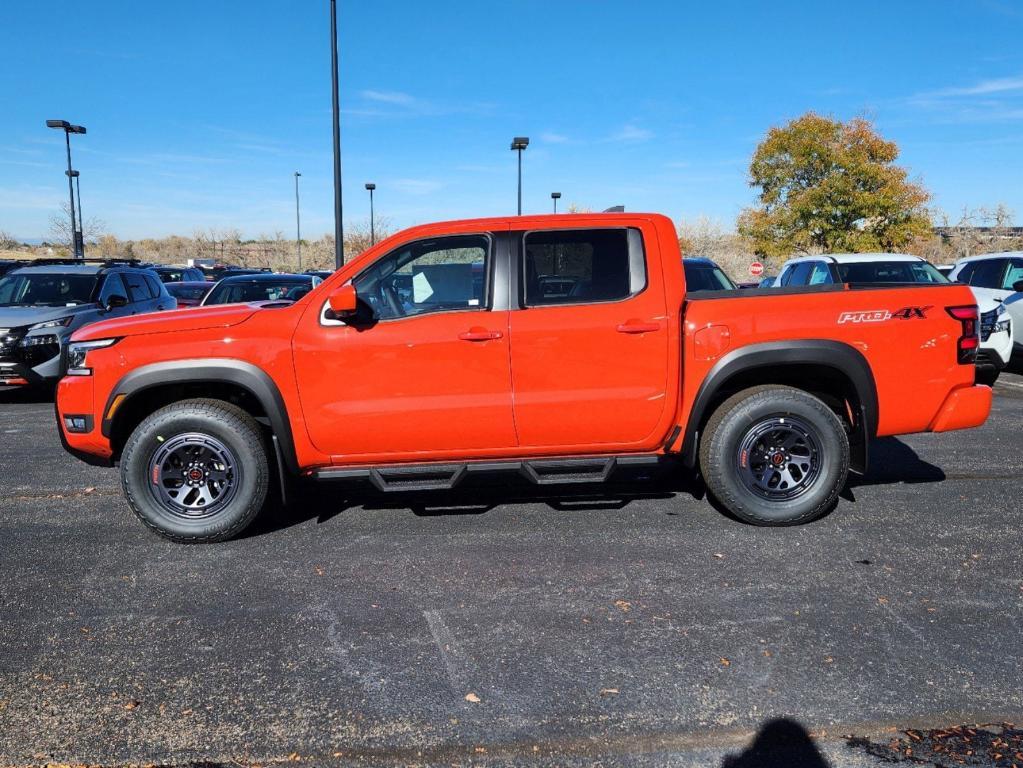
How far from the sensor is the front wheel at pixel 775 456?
5.03 meters

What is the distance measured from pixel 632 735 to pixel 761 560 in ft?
6.39

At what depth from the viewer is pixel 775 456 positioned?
515 cm

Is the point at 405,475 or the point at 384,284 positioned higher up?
the point at 384,284

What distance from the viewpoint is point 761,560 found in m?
4.62

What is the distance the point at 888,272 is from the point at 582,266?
343 inches

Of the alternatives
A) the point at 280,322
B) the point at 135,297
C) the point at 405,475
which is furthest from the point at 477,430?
the point at 135,297

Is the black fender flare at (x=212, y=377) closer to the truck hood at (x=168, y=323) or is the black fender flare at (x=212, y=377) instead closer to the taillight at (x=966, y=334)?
the truck hood at (x=168, y=323)

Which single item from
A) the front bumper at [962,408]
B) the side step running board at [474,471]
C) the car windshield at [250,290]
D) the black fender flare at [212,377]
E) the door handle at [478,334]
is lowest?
the side step running board at [474,471]

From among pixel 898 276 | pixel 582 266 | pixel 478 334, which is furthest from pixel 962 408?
pixel 898 276

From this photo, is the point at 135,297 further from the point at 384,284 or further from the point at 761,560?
the point at 761,560

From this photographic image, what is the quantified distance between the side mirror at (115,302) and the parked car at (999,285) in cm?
1149

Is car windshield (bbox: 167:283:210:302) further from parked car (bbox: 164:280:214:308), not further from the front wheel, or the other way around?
the front wheel

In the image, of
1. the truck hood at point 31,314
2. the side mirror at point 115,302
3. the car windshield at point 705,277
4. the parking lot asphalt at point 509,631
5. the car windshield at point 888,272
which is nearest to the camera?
the parking lot asphalt at point 509,631

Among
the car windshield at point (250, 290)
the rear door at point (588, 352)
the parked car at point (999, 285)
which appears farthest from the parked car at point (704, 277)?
the rear door at point (588, 352)
